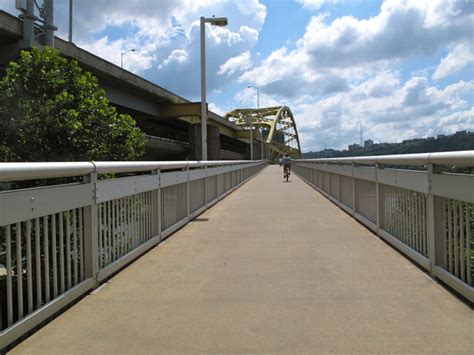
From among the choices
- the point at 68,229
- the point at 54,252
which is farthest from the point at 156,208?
the point at 54,252

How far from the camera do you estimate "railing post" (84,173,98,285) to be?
477 centimetres

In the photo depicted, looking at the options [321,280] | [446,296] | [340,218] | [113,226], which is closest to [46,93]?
[113,226]

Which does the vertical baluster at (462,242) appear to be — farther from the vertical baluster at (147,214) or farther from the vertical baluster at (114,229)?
the vertical baluster at (147,214)

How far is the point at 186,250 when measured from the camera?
7051 millimetres

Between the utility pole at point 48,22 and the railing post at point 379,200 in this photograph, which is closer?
the railing post at point 379,200

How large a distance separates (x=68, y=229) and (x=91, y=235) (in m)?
0.40

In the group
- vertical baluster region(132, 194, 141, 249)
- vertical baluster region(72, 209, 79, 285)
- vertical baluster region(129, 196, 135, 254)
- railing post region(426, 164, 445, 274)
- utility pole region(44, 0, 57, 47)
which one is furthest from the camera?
utility pole region(44, 0, 57, 47)

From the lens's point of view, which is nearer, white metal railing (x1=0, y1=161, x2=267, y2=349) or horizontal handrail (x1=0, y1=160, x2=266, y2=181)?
horizontal handrail (x1=0, y1=160, x2=266, y2=181)

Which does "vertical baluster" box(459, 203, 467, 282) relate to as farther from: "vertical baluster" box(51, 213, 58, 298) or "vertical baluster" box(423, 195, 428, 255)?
"vertical baluster" box(51, 213, 58, 298)

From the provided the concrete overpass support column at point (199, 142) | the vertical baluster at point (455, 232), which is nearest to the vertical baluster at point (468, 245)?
the vertical baluster at point (455, 232)

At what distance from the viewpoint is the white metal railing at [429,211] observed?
14.4 ft

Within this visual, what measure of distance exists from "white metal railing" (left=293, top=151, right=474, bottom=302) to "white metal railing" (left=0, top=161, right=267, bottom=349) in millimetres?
3359

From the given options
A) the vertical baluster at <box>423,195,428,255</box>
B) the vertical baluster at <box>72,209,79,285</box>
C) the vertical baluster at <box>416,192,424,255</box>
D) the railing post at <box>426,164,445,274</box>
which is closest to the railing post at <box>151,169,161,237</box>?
the vertical baluster at <box>72,209,79,285</box>

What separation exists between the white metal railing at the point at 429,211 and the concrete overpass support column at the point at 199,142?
1854 inches
